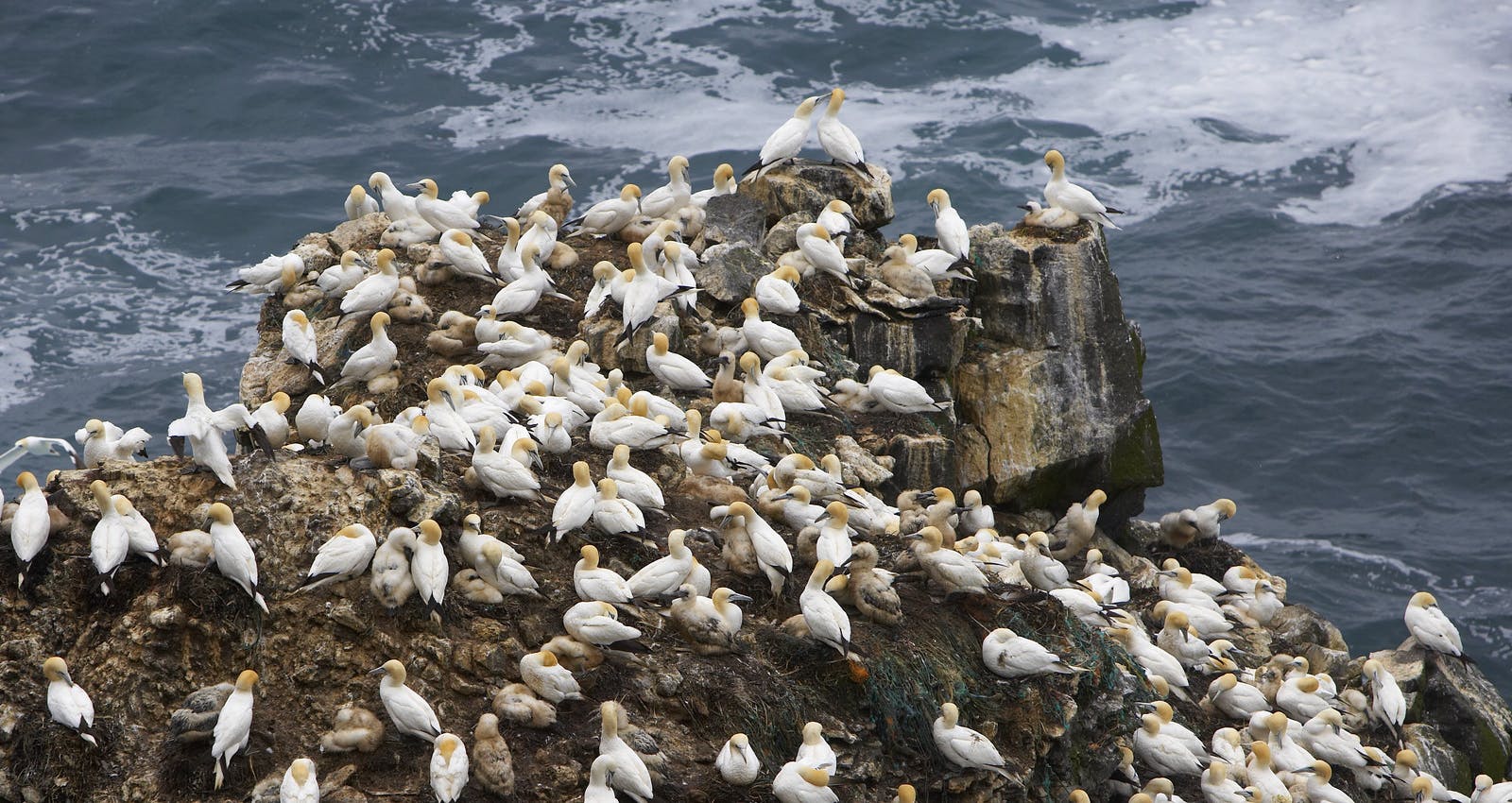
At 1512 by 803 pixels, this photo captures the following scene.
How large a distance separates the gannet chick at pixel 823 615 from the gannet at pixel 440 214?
772 cm

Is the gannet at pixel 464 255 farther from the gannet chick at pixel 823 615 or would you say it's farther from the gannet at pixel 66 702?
the gannet at pixel 66 702

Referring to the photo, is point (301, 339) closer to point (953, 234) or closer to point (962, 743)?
point (953, 234)

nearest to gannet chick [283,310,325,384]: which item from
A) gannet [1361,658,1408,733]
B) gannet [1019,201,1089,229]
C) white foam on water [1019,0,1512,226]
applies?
gannet [1019,201,1089,229]

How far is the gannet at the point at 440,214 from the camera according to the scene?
15875mm

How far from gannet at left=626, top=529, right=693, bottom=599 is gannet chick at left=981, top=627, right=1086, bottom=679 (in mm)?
2209

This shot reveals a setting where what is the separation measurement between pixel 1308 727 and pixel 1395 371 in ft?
52.6

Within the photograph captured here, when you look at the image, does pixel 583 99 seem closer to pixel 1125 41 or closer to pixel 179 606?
pixel 1125 41

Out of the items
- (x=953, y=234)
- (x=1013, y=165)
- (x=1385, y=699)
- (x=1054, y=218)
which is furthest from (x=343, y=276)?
(x=1013, y=165)

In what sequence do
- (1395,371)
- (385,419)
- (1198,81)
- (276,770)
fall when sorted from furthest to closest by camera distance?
(1198,81)
(1395,371)
(385,419)
(276,770)

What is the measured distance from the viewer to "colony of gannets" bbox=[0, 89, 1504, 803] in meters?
9.38

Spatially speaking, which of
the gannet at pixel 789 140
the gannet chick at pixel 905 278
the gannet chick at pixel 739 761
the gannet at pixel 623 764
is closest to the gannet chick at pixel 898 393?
the gannet chick at pixel 905 278

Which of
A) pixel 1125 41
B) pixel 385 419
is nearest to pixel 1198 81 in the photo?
pixel 1125 41

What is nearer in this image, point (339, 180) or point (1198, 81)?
point (339, 180)

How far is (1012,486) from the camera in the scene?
16.4m
